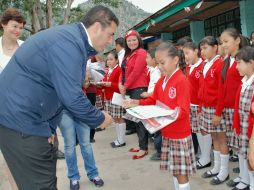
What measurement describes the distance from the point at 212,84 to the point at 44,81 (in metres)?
2.38

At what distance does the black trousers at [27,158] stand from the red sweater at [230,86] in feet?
7.15

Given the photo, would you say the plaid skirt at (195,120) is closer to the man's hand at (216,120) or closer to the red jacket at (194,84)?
the red jacket at (194,84)

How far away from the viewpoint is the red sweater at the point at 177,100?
3.01 m

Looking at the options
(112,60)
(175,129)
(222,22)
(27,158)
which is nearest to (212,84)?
(175,129)

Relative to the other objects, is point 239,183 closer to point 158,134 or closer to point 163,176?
point 163,176

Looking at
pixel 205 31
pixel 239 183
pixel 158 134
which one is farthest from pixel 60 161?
pixel 205 31

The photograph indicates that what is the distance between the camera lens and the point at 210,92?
13.3 ft

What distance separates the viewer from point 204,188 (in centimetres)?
389

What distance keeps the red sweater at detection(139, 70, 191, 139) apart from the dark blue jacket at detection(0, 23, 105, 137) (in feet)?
3.08

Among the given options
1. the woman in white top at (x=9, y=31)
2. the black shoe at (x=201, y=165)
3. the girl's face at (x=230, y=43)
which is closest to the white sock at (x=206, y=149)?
the black shoe at (x=201, y=165)

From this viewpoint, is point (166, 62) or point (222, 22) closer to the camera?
point (166, 62)

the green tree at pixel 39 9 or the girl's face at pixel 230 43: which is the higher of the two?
the green tree at pixel 39 9

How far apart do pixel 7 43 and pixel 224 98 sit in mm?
2527

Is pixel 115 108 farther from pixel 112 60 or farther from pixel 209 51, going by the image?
pixel 209 51
